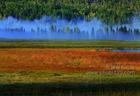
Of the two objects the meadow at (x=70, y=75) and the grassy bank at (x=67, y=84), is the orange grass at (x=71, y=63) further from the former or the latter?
the grassy bank at (x=67, y=84)

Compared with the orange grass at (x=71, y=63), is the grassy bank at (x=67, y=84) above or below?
above

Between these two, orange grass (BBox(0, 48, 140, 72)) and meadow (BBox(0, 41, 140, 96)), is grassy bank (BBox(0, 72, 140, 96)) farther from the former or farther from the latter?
orange grass (BBox(0, 48, 140, 72))

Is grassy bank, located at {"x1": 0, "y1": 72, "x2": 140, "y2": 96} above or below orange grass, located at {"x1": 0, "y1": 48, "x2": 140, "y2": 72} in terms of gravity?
above

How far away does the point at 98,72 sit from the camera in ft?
154

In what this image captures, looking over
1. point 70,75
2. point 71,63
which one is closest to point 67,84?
point 70,75

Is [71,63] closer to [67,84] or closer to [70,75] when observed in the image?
[70,75]

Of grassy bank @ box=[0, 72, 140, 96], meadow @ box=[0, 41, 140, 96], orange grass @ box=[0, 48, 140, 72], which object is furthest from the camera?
orange grass @ box=[0, 48, 140, 72]

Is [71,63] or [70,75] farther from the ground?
[70,75]

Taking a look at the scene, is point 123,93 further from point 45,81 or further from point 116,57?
point 116,57

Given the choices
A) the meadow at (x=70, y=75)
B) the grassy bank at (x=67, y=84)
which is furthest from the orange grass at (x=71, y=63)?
the grassy bank at (x=67, y=84)

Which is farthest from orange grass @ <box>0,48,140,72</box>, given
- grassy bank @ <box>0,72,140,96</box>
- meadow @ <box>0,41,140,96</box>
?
grassy bank @ <box>0,72,140,96</box>

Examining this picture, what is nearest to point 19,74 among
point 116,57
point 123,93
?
point 123,93

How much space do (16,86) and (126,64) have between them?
2391 cm

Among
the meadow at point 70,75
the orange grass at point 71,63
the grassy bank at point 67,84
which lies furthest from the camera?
the orange grass at point 71,63
